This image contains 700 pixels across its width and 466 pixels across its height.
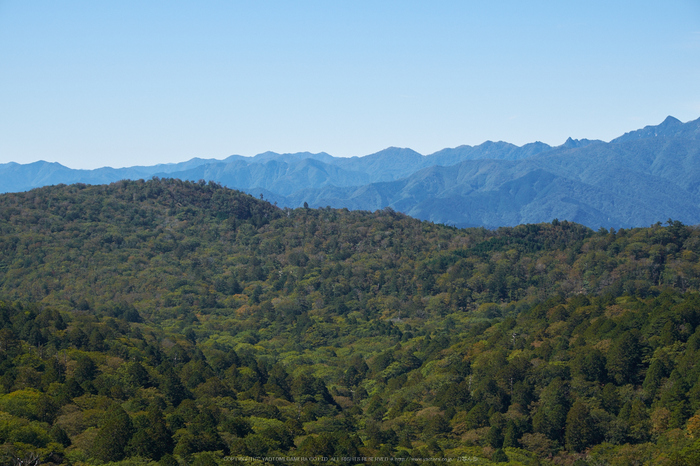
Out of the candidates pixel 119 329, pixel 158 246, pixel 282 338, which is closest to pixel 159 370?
pixel 119 329

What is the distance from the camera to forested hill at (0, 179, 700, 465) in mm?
58719

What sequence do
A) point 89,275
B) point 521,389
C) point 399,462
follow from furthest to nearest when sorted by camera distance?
point 89,275
point 521,389
point 399,462

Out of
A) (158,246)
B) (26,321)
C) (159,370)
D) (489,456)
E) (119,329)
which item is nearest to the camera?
(489,456)

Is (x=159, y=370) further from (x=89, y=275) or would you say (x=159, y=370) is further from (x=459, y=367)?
(x=89, y=275)

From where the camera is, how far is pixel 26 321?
8181cm

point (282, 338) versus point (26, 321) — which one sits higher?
point (26, 321)

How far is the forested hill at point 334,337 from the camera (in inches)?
2312

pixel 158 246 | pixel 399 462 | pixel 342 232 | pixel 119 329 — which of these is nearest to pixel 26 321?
pixel 119 329

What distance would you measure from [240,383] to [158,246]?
98.0 metres

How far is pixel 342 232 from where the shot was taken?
178000mm

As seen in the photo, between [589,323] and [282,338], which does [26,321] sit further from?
[589,323]

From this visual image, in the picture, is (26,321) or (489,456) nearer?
(489,456)

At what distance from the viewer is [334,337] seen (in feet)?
408

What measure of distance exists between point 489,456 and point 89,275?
11175 centimetres
